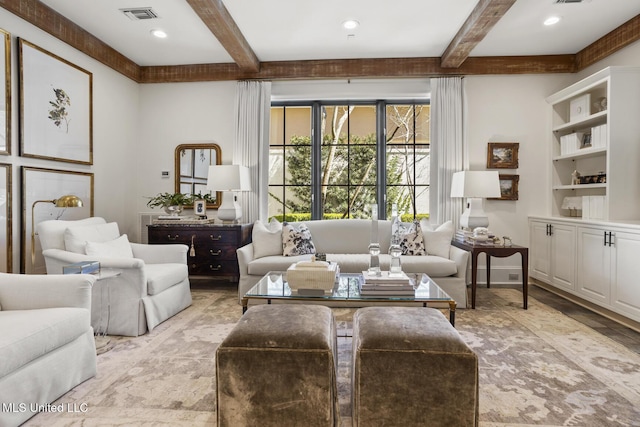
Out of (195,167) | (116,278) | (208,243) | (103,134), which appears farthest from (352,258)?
(103,134)

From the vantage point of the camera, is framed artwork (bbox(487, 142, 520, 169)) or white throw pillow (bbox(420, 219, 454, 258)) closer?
white throw pillow (bbox(420, 219, 454, 258))

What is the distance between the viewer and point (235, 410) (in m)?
1.55

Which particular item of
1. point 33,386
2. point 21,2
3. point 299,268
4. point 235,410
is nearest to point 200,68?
point 21,2

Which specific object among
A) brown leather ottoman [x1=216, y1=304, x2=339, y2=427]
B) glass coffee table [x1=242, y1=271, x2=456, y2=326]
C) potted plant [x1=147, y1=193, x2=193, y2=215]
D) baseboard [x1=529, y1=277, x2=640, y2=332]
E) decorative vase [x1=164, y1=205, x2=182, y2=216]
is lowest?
baseboard [x1=529, y1=277, x2=640, y2=332]

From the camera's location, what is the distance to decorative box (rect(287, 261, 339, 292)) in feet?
8.30

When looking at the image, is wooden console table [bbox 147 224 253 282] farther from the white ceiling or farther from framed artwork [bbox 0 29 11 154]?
the white ceiling

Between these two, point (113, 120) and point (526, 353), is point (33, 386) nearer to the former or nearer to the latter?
point (526, 353)

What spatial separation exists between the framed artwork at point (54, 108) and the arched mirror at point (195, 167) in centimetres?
107

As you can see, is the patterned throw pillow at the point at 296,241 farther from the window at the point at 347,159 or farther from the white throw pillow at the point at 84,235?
the white throw pillow at the point at 84,235

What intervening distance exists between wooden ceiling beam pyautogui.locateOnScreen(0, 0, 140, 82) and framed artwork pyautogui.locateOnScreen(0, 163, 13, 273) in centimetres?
130

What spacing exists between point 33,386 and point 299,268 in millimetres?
1518

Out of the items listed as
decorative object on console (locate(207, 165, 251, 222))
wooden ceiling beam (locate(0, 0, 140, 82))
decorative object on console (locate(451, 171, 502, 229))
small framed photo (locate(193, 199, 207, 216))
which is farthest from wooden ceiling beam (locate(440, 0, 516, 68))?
wooden ceiling beam (locate(0, 0, 140, 82))

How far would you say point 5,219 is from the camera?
304cm

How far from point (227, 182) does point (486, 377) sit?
3214 millimetres
